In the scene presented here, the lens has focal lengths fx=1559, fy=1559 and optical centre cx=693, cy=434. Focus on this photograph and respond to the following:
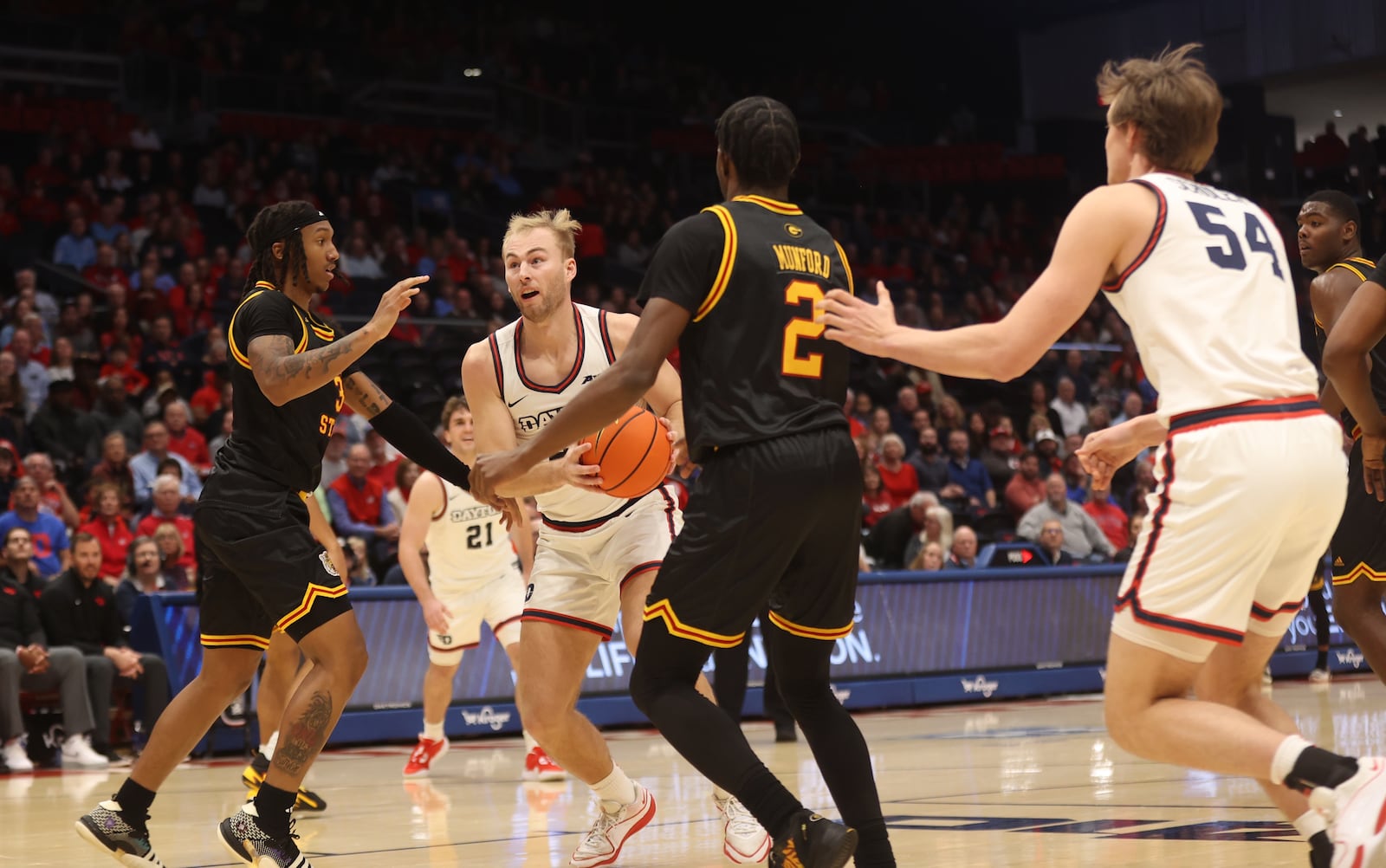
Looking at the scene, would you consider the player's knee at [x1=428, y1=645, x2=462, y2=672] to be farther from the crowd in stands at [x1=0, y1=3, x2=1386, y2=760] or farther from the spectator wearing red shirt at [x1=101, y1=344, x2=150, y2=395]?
the spectator wearing red shirt at [x1=101, y1=344, x2=150, y2=395]

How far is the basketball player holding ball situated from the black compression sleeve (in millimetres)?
156

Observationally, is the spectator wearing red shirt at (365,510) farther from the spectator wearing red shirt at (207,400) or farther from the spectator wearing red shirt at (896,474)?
the spectator wearing red shirt at (896,474)

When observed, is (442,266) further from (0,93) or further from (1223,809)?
(1223,809)

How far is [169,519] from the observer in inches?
479

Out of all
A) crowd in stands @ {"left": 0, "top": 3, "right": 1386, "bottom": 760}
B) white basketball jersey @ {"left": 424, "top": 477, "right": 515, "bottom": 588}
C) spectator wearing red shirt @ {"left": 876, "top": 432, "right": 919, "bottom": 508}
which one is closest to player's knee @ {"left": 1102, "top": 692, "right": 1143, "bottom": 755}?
white basketball jersey @ {"left": 424, "top": 477, "right": 515, "bottom": 588}

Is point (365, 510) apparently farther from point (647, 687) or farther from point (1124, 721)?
point (1124, 721)

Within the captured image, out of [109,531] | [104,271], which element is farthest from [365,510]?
[104,271]

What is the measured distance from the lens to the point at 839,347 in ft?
14.6

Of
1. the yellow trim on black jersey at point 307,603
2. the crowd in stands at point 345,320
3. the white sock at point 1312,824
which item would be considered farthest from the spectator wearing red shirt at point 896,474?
the white sock at point 1312,824

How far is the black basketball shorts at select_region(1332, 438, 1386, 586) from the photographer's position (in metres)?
6.18

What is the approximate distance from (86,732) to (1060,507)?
30.8ft

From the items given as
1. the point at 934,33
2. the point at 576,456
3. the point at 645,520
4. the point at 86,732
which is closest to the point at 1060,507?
the point at 86,732

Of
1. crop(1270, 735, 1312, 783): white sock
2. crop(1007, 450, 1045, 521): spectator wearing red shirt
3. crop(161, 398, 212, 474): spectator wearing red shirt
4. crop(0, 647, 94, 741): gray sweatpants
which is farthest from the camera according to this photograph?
crop(1007, 450, 1045, 521): spectator wearing red shirt

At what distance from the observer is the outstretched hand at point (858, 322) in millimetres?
3934
